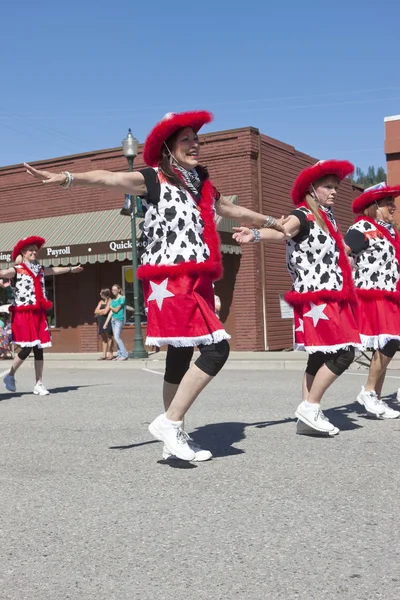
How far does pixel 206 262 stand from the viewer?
17.4ft

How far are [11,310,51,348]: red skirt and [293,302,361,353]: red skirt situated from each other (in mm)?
5029

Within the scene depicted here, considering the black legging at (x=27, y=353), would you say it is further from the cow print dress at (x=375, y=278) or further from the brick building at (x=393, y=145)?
the brick building at (x=393, y=145)

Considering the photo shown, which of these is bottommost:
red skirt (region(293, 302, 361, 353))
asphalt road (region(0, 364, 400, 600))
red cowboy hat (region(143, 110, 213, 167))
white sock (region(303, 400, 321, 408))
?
asphalt road (region(0, 364, 400, 600))

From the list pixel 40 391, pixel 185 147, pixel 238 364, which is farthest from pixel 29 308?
pixel 238 364

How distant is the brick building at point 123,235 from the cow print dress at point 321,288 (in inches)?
589

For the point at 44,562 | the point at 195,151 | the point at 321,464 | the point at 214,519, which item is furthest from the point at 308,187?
the point at 44,562

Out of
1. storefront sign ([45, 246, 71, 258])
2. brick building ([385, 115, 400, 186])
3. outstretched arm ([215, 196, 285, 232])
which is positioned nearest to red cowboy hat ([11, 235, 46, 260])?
outstretched arm ([215, 196, 285, 232])

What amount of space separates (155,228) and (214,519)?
2070mm

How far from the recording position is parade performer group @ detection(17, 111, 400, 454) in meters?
5.23

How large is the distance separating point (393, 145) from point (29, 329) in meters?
15.2

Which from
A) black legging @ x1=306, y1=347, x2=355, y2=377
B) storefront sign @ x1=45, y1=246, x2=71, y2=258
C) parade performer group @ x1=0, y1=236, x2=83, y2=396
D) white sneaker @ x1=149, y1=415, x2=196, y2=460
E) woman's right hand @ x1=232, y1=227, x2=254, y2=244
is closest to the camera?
white sneaker @ x1=149, y1=415, x2=196, y2=460

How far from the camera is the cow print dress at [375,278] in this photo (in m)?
7.23

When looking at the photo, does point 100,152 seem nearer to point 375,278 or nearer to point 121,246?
point 121,246

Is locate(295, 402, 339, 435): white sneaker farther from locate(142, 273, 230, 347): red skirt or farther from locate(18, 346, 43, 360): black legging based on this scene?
locate(18, 346, 43, 360): black legging
